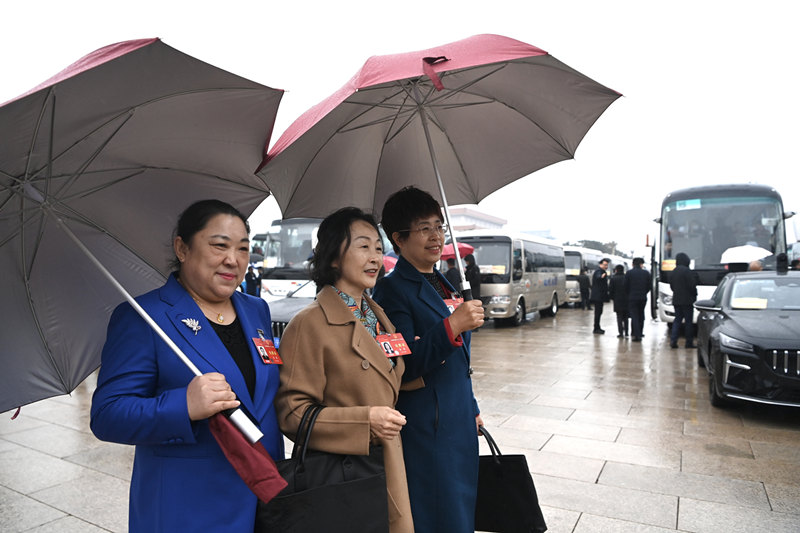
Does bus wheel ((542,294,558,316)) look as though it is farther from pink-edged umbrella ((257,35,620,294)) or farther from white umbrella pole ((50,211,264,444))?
white umbrella pole ((50,211,264,444))

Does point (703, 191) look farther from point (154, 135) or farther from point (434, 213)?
point (154, 135)

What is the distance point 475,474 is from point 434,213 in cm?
115

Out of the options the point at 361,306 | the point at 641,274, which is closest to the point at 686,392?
the point at 641,274

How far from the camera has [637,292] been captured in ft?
44.5

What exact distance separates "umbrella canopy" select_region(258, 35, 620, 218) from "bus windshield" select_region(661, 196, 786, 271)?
39.2 ft

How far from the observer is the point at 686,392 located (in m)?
7.82

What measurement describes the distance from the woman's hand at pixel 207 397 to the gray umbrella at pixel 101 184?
2.57 feet

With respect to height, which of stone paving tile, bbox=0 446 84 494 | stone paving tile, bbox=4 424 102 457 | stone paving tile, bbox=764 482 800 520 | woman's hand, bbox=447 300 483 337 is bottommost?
stone paving tile, bbox=4 424 102 457

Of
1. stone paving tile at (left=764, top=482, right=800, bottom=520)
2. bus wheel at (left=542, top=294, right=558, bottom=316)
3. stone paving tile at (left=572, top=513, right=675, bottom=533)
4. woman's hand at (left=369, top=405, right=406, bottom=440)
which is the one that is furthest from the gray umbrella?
bus wheel at (left=542, top=294, right=558, bottom=316)

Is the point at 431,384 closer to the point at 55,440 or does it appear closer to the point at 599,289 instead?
the point at 55,440

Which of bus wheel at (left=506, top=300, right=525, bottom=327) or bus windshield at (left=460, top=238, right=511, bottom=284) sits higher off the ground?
bus windshield at (left=460, top=238, right=511, bottom=284)

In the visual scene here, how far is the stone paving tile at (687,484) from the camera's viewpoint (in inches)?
163

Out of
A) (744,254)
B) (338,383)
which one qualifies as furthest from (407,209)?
(744,254)

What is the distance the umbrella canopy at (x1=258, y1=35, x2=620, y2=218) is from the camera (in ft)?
8.59
